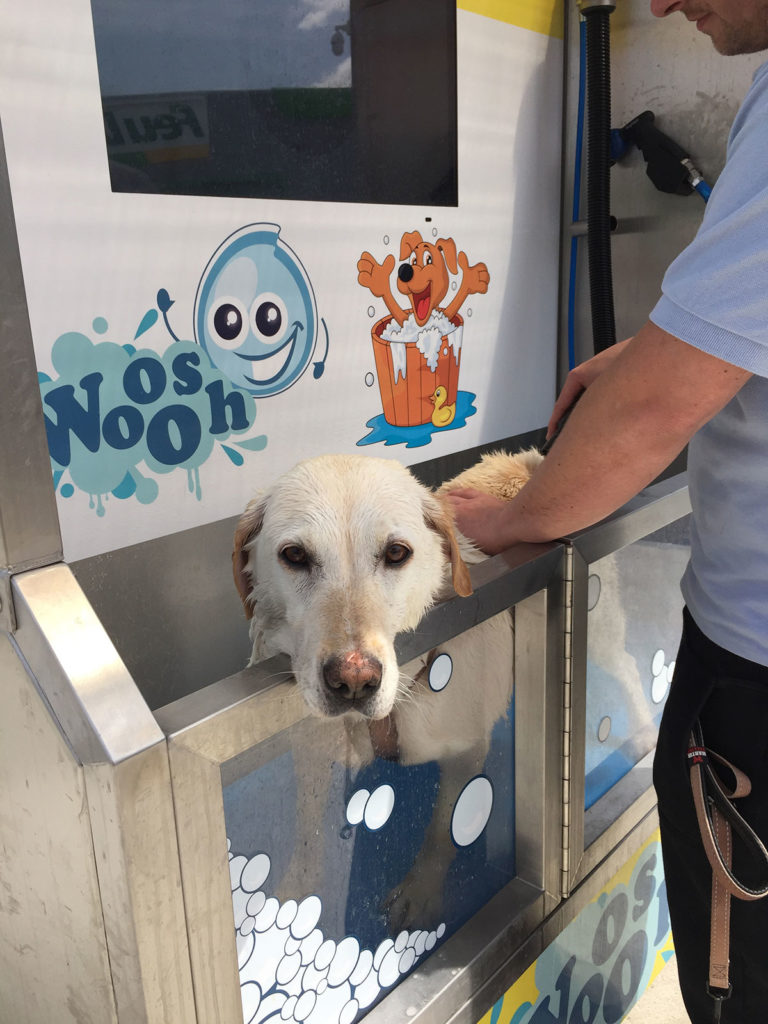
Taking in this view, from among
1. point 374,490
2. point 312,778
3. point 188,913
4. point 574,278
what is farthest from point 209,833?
point 574,278

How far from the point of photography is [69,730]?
24.2 inches

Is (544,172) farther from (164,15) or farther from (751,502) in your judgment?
(751,502)

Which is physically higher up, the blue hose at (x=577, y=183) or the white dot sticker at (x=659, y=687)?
the blue hose at (x=577, y=183)

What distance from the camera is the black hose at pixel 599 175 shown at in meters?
2.15

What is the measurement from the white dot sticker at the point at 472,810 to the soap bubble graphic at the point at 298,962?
146mm

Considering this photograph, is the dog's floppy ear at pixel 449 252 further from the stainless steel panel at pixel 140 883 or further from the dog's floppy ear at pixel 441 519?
the stainless steel panel at pixel 140 883

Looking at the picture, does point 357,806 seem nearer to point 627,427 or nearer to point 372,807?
point 372,807

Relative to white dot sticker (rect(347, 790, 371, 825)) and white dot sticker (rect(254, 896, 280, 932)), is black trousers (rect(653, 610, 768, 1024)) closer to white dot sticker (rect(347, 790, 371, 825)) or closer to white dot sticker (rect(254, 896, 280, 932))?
white dot sticker (rect(347, 790, 371, 825))

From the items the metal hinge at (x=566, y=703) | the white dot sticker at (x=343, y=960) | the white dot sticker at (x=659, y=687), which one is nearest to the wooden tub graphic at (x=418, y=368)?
the white dot sticker at (x=659, y=687)

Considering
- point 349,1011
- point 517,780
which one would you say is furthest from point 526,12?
point 349,1011

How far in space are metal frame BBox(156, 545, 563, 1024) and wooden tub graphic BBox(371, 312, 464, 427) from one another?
1.05 meters

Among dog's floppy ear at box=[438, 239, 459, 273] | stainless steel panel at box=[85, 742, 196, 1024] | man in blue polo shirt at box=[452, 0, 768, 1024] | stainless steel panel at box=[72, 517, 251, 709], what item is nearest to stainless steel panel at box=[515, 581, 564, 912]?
man in blue polo shirt at box=[452, 0, 768, 1024]

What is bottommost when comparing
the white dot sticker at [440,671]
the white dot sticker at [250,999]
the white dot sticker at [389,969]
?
the white dot sticker at [389,969]

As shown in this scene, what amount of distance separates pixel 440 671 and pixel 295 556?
26 cm
